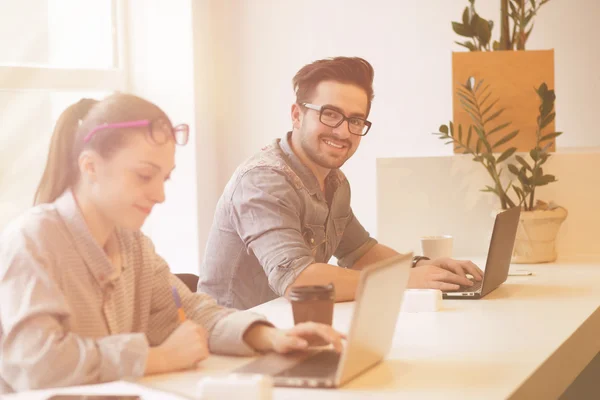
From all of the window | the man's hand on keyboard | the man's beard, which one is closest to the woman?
the man's hand on keyboard

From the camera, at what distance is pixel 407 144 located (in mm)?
3910

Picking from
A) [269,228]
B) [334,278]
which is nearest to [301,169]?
[269,228]

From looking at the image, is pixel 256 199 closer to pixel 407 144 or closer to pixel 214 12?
pixel 407 144

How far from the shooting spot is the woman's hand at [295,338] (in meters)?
1.47

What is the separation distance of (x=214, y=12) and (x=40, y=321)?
3116 millimetres

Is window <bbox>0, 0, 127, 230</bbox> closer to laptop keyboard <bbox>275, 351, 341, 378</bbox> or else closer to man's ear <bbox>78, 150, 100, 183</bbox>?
man's ear <bbox>78, 150, 100, 183</bbox>

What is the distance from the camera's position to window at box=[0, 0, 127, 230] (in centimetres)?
354

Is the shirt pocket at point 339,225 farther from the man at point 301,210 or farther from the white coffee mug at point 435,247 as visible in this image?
the white coffee mug at point 435,247

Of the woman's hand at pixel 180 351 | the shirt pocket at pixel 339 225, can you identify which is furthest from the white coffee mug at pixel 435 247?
the woman's hand at pixel 180 351

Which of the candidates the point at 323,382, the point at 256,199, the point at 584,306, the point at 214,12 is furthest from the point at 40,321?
the point at 214,12

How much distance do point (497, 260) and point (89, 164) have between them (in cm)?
121

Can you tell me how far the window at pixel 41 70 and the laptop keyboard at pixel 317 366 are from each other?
216 centimetres

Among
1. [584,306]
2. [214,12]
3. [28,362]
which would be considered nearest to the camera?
[28,362]

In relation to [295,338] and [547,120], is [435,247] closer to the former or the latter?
[547,120]
